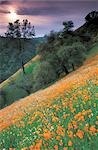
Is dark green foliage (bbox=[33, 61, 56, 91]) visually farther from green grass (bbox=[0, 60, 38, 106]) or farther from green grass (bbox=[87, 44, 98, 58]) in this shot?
green grass (bbox=[0, 60, 38, 106])

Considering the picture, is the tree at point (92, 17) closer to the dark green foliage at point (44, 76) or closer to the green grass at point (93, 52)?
the green grass at point (93, 52)

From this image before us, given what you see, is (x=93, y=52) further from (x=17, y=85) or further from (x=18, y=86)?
(x=17, y=85)

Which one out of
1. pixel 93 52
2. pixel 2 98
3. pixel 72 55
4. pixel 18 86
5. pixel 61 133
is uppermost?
pixel 61 133

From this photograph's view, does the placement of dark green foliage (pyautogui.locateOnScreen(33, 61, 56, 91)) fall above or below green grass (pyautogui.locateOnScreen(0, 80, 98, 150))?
below

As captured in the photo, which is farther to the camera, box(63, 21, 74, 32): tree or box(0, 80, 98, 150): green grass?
box(63, 21, 74, 32): tree

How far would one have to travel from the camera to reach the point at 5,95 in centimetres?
10119

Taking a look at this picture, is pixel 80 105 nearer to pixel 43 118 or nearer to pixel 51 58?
pixel 43 118

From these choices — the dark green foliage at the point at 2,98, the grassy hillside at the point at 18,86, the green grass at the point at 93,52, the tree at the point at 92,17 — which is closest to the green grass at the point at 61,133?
the green grass at the point at 93,52

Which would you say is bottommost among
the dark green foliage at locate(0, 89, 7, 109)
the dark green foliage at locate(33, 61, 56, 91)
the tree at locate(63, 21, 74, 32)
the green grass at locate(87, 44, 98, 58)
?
the dark green foliage at locate(0, 89, 7, 109)

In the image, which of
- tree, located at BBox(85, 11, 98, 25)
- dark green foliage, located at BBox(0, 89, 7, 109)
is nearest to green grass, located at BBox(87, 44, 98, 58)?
dark green foliage, located at BBox(0, 89, 7, 109)

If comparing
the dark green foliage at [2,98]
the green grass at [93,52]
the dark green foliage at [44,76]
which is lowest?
the dark green foliage at [2,98]

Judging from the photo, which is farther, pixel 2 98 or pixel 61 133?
pixel 2 98

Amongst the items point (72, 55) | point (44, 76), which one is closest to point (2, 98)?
point (44, 76)

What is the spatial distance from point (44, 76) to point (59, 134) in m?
68.8
